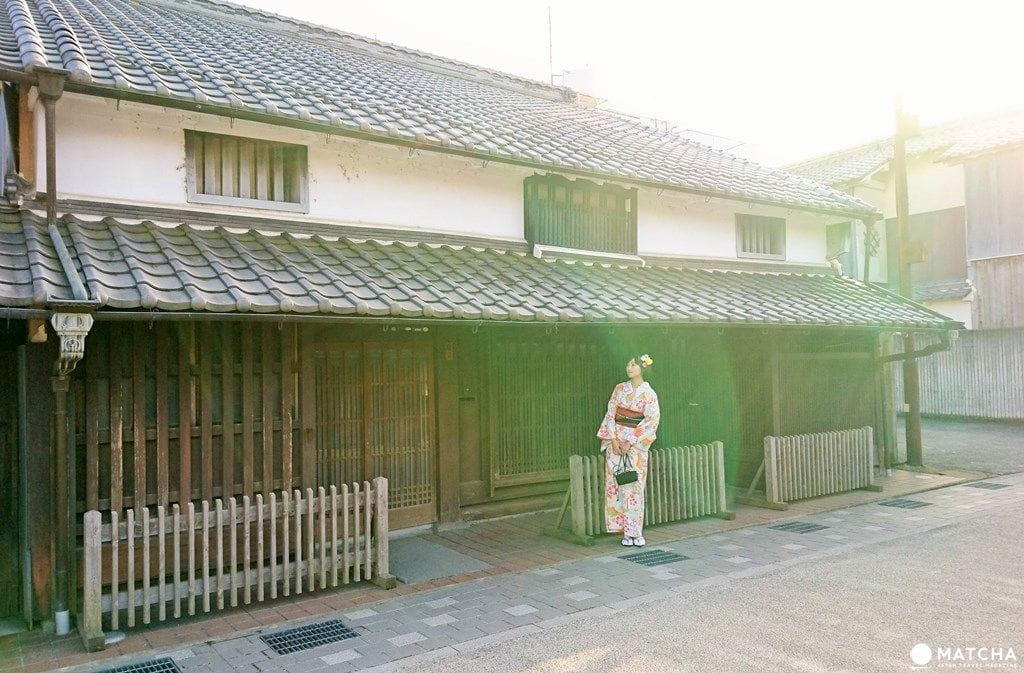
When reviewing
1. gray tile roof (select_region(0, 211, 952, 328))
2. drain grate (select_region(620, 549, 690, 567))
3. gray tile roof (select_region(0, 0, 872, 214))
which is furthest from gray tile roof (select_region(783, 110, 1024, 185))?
drain grate (select_region(620, 549, 690, 567))

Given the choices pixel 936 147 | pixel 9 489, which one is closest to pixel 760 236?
pixel 9 489

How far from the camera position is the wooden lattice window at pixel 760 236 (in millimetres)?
13250

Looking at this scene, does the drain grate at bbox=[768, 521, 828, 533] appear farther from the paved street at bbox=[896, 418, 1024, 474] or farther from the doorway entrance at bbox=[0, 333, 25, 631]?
the doorway entrance at bbox=[0, 333, 25, 631]

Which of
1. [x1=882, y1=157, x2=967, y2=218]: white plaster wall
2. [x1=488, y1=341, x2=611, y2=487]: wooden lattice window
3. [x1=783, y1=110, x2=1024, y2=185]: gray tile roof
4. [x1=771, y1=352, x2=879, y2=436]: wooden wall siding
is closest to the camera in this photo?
[x1=488, y1=341, x2=611, y2=487]: wooden lattice window

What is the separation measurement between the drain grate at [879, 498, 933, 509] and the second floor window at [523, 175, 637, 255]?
18.4ft

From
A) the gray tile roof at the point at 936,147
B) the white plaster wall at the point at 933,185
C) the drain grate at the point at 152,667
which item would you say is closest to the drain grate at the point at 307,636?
the drain grate at the point at 152,667

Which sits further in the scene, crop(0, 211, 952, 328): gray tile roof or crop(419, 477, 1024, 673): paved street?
crop(0, 211, 952, 328): gray tile roof

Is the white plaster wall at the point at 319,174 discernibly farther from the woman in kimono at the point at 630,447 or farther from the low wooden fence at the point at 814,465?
the low wooden fence at the point at 814,465

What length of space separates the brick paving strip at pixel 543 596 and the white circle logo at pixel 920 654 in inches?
81.5

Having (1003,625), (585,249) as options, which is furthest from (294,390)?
(1003,625)

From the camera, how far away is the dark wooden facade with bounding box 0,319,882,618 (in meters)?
6.39

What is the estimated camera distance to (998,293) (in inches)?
794

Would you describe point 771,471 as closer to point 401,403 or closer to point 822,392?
point 822,392

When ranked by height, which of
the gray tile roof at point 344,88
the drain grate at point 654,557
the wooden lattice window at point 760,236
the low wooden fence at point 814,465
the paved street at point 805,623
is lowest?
the drain grate at point 654,557
